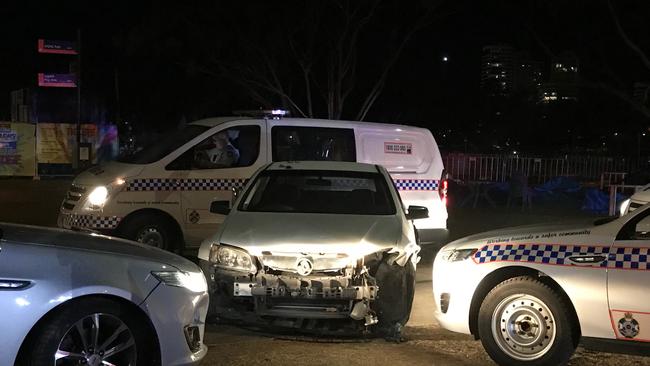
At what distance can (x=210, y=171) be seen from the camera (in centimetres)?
926

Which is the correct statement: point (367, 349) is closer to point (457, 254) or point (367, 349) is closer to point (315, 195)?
point (457, 254)

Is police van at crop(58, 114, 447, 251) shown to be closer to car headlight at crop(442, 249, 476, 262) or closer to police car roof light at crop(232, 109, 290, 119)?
police car roof light at crop(232, 109, 290, 119)

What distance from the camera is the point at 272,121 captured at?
9.62m

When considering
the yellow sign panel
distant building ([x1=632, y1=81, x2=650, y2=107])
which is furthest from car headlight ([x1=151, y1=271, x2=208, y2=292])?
the yellow sign panel

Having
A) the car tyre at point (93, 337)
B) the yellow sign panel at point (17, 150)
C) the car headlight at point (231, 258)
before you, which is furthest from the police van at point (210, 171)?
the yellow sign panel at point (17, 150)

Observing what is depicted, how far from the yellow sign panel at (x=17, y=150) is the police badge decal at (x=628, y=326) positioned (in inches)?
915

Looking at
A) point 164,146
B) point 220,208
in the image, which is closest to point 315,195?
point 220,208

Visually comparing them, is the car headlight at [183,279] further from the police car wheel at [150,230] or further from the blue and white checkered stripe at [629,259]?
the police car wheel at [150,230]

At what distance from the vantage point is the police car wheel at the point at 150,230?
8859 mm

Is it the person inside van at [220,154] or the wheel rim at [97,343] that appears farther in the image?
the person inside van at [220,154]

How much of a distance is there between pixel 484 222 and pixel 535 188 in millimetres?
5644

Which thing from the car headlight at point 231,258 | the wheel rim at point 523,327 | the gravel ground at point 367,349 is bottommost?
the gravel ground at point 367,349

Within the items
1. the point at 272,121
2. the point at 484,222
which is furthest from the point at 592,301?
the point at 484,222

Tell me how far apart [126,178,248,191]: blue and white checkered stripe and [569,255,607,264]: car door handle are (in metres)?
5.16
